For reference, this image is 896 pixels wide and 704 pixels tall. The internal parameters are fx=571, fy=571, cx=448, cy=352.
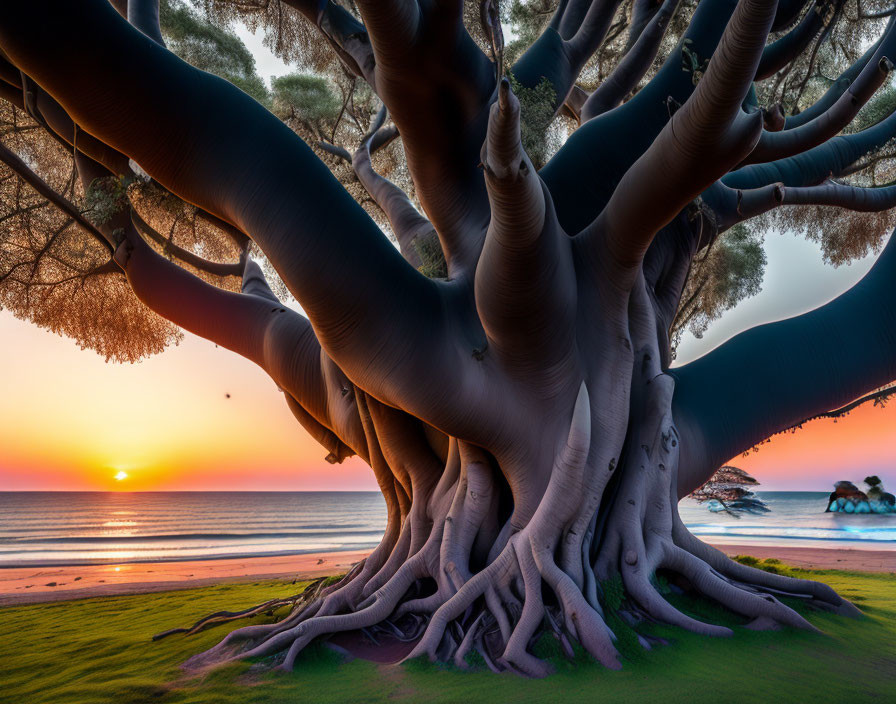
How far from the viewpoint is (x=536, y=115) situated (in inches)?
201

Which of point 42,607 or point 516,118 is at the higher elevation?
point 516,118

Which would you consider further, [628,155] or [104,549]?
[104,549]

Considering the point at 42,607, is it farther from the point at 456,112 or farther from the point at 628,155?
the point at 628,155

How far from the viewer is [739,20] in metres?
2.51

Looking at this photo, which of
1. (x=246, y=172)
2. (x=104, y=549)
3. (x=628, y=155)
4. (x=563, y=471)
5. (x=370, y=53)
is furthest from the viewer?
(x=104, y=549)

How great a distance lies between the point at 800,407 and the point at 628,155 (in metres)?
2.84

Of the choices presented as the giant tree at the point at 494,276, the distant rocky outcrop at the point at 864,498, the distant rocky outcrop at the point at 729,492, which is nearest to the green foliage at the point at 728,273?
the distant rocky outcrop at the point at 729,492

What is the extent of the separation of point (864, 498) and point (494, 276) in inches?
1565

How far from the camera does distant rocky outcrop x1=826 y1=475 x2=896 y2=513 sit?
32.6 meters

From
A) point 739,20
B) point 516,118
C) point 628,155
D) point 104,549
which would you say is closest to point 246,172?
point 516,118

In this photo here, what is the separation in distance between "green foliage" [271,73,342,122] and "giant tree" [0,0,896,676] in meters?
3.11

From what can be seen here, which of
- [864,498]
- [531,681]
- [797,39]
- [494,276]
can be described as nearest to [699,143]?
[494,276]

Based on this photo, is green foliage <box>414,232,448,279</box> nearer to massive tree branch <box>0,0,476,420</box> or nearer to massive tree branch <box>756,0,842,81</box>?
massive tree branch <box>0,0,476,420</box>

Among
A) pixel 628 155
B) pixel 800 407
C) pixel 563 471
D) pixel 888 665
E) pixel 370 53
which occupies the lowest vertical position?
pixel 888 665
